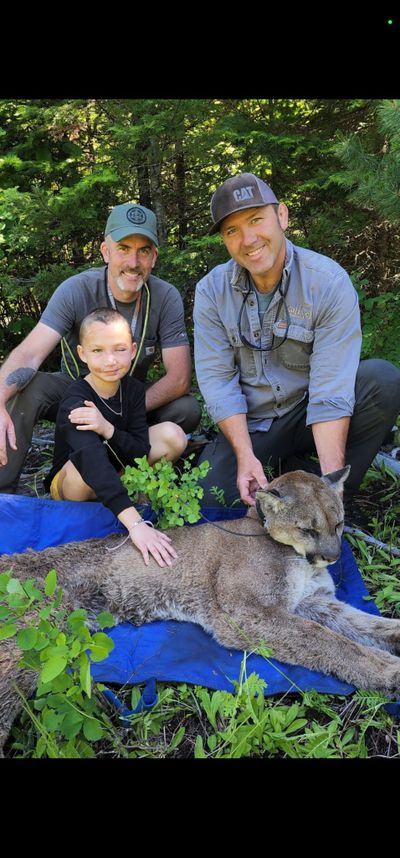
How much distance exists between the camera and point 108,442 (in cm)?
475

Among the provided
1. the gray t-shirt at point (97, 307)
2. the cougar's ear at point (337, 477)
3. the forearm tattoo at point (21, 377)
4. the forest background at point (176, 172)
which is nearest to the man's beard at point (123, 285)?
the gray t-shirt at point (97, 307)

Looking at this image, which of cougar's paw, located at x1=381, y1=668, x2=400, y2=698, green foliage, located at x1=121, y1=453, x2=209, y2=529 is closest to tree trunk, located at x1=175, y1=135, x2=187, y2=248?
green foliage, located at x1=121, y1=453, x2=209, y2=529

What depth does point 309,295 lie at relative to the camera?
5.13 meters

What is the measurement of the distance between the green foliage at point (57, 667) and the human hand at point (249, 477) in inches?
76.0

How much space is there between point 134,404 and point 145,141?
440cm

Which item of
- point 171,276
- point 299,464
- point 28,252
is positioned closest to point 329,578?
point 299,464

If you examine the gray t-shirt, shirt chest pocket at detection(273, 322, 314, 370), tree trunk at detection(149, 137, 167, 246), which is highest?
tree trunk at detection(149, 137, 167, 246)

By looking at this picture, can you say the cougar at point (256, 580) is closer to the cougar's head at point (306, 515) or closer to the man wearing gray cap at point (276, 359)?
the cougar's head at point (306, 515)

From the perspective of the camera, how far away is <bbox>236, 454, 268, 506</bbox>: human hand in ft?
16.0

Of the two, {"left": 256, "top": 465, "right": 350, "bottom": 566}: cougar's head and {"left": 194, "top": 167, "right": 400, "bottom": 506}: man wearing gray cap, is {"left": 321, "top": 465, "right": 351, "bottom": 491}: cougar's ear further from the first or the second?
{"left": 194, "top": 167, "right": 400, "bottom": 506}: man wearing gray cap

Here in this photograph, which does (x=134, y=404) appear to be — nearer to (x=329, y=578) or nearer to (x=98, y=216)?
(x=329, y=578)

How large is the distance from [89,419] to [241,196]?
6.53ft

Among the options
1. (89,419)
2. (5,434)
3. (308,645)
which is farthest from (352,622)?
(5,434)

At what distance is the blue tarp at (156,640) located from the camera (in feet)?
12.2
